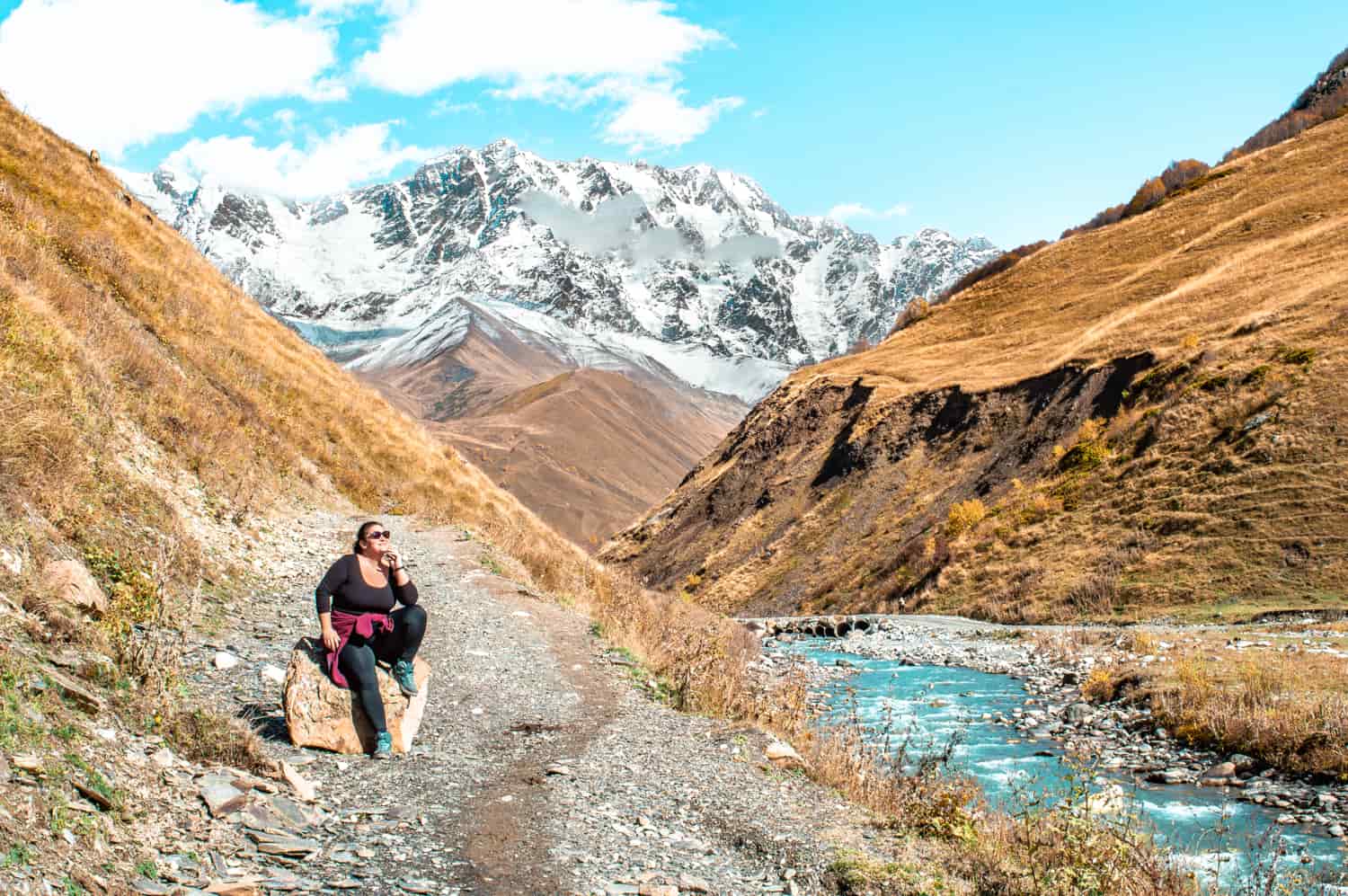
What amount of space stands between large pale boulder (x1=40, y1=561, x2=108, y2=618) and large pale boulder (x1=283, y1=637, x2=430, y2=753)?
1.78 meters

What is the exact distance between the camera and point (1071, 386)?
1893 inches

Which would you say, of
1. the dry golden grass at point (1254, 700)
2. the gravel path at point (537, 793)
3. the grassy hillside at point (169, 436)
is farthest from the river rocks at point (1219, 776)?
the gravel path at point (537, 793)

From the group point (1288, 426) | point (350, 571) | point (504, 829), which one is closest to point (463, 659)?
point (350, 571)

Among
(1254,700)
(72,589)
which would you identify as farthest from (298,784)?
(1254,700)

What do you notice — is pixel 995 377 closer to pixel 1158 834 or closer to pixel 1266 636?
pixel 1266 636

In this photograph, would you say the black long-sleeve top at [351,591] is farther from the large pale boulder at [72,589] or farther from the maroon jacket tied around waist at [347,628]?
the large pale boulder at [72,589]

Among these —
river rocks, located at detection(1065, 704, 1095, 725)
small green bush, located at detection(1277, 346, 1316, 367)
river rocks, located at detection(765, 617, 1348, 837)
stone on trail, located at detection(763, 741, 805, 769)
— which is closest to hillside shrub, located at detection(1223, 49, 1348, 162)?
small green bush, located at detection(1277, 346, 1316, 367)

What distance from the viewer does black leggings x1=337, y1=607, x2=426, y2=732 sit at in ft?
26.1

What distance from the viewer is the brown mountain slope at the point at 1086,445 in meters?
31.3

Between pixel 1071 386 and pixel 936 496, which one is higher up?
pixel 1071 386

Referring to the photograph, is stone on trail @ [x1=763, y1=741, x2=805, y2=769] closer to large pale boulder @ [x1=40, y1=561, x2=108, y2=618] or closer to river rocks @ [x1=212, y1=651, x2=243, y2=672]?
river rocks @ [x1=212, y1=651, x2=243, y2=672]

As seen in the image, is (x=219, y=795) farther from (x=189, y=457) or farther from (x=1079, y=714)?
(x=1079, y=714)

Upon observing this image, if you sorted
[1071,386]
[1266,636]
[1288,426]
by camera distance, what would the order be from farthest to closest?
1. [1071,386]
2. [1288,426]
3. [1266,636]

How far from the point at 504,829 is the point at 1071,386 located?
1874 inches
